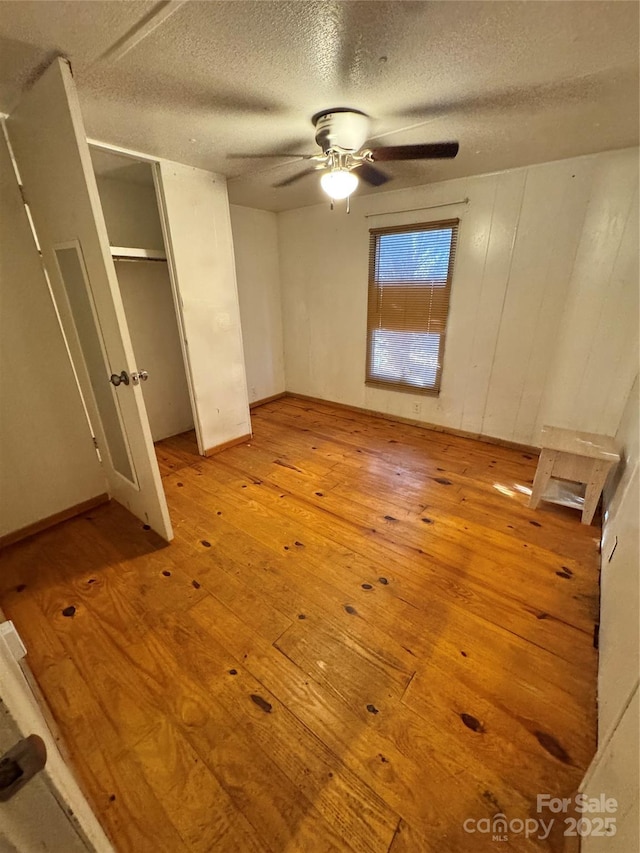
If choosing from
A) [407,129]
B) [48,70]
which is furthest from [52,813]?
[407,129]

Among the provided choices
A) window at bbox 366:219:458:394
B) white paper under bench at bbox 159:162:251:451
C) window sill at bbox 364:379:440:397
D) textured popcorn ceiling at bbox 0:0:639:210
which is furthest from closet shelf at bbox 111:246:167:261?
window sill at bbox 364:379:440:397

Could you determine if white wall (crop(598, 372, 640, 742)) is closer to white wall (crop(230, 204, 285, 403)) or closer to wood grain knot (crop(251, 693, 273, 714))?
wood grain knot (crop(251, 693, 273, 714))

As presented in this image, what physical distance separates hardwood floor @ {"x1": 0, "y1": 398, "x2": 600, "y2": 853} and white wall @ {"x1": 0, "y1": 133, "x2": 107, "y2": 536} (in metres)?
0.25

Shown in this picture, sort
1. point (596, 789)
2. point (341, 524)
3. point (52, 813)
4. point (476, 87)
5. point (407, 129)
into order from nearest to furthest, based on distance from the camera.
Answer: point (52, 813) → point (596, 789) → point (476, 87) → point (407, 129) → point (341, 524)

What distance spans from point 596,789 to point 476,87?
2.62m

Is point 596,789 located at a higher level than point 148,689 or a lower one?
higher

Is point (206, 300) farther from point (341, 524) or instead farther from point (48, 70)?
point (341, 524)

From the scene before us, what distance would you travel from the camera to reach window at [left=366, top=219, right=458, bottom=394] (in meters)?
3.16

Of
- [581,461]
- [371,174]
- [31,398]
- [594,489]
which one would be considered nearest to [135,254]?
[31,398]

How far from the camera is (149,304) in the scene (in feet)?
10.5

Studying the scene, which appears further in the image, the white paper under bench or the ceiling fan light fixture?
the white paper under bench

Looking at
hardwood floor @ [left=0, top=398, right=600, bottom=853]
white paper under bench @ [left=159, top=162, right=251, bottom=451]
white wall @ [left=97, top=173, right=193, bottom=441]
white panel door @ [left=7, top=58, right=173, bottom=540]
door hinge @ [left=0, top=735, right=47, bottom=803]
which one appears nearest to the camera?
door hinge @ [left=0, top=735, right=47, bottom=803]

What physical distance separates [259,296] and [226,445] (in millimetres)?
1943

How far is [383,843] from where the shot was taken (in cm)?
95
